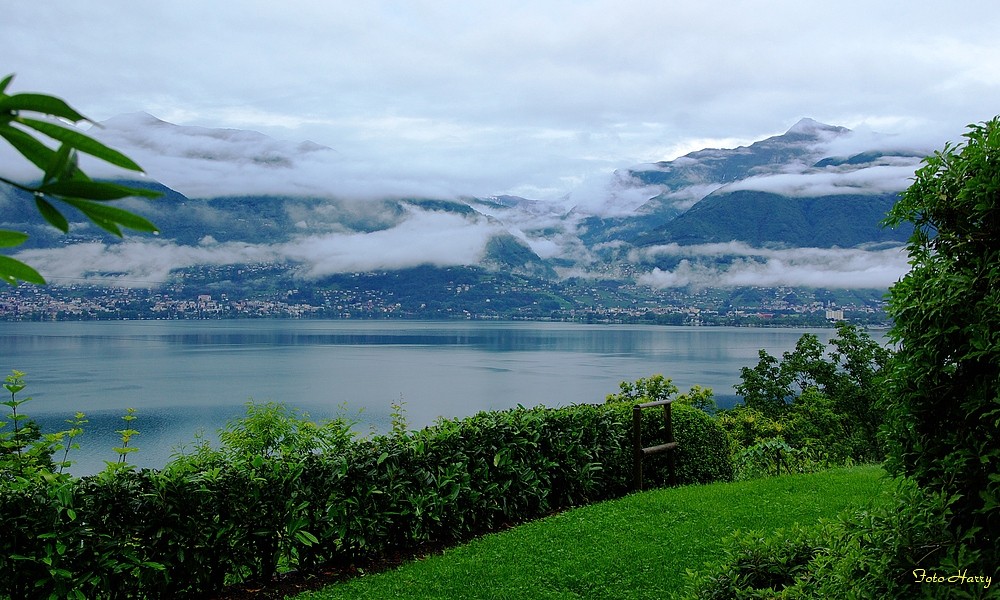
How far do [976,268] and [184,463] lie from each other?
232 inches

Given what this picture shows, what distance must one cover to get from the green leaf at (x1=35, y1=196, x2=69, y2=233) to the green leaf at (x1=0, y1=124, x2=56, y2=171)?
0.03m

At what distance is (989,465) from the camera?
243 cm

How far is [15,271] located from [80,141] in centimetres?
22

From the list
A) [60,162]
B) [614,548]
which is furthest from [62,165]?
[614,548]

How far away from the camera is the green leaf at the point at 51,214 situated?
65 cm

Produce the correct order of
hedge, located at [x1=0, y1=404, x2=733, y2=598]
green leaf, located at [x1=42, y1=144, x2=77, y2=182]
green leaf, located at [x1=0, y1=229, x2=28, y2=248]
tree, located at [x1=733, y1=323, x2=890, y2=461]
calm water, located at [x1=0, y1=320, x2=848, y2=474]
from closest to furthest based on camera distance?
green leaf, located at [x1=42, y1=144, x2=77, y2=182]
green leaf, located at [x1=0, y1=229, x2=28, y2=248]
hedge, located at [x1=0, y1=404, x2=733, y2=598]
tree, located at [x1=733, y1=323, x2=890, y2=461]
calm water, located at [x1=0, y1=320, x2=848, y2=474]

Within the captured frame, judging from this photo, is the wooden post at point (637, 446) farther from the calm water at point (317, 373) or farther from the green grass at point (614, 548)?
the calm water at point (317, 373)

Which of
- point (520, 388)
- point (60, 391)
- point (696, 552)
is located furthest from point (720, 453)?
point (60, 391)

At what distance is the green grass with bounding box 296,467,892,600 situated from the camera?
6211mm

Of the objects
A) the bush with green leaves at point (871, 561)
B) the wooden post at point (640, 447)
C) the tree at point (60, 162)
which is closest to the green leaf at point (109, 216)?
the tree at point (60, 162)

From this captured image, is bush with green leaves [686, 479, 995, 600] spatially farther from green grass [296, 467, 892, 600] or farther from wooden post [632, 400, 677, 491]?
wooden post [632, 400, 677, 491]

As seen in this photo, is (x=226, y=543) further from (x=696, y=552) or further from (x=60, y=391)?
(x=60, y=391)

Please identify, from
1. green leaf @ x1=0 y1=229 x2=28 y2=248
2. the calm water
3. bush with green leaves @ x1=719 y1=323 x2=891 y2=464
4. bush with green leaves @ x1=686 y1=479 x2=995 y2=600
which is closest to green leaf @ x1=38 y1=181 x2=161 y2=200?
green leaf @ x1=0 y1=229 x2=28 y2=248

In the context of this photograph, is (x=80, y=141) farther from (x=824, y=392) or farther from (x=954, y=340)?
(x=824, y=392)
